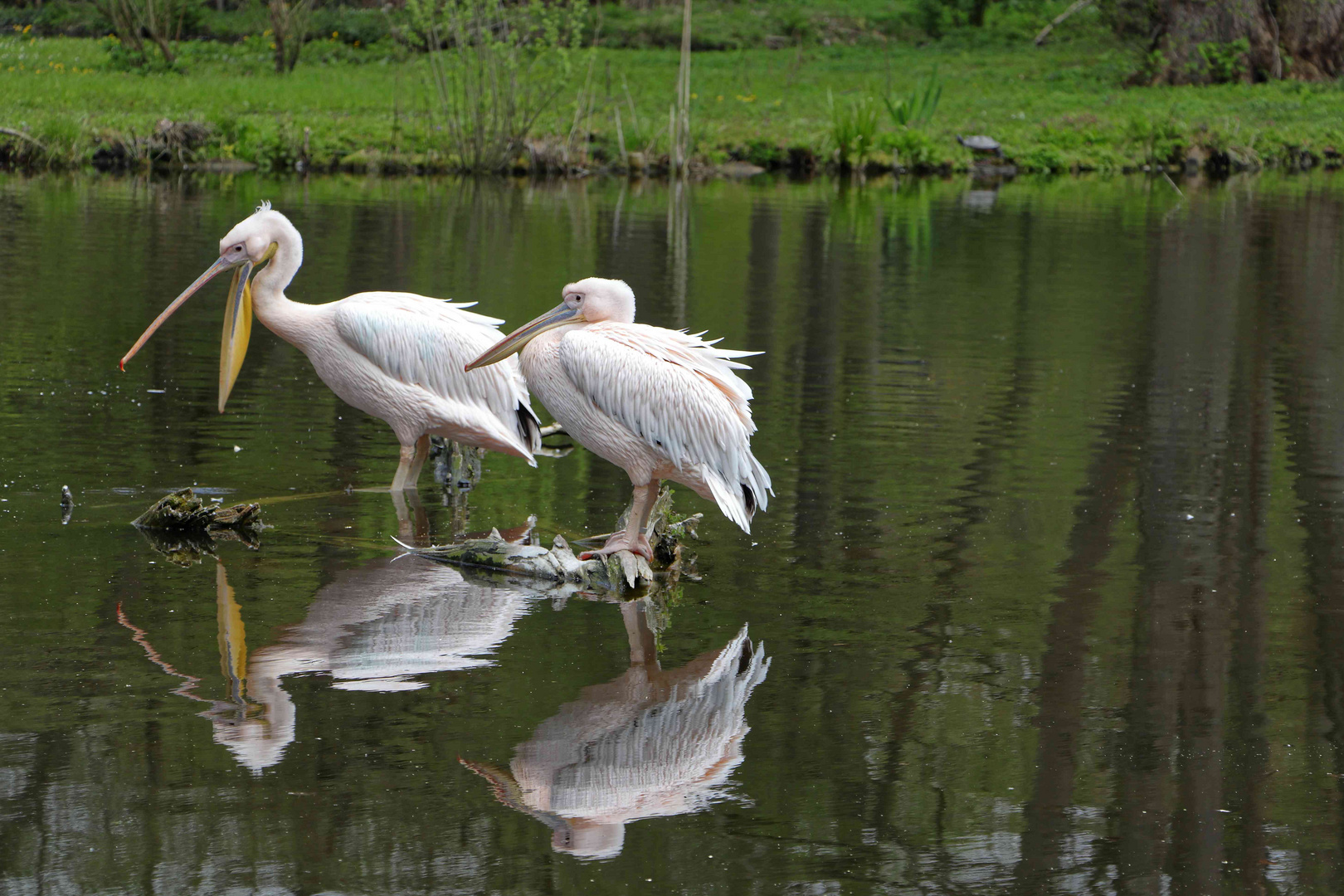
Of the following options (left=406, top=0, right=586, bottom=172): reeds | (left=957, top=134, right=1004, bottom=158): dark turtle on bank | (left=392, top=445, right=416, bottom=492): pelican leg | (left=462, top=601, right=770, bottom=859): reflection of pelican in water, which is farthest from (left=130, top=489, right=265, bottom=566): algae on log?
(left=957, top=134, right=1004, bottom=158): dark turtle on bank

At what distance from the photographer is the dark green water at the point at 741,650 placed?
3.45 metres

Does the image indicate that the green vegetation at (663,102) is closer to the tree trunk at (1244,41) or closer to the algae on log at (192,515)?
the tree trunk at (1244,41)

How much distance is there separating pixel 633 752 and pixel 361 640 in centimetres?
108

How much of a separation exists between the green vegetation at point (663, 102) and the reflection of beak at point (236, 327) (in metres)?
13.1

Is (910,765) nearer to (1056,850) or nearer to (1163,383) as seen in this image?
(1056,850)

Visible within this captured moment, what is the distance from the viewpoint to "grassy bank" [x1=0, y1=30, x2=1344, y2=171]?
2272 cm

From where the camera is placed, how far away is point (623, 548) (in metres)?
5.41

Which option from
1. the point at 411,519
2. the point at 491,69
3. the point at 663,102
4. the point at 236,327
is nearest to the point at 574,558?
the point at 411,519

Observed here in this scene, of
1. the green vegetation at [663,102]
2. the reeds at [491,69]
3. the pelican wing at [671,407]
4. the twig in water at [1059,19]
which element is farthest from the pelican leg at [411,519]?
the twig in water at [1059,19]

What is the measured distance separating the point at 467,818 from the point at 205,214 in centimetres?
1394

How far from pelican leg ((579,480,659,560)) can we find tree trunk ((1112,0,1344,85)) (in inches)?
1131

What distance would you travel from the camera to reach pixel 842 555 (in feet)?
18.8

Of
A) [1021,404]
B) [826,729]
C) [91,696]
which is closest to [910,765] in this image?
[826,729]

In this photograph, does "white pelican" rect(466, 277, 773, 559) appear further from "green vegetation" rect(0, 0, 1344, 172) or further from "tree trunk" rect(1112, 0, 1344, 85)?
"tree trunk" rect(1112, 0, 1344, 85)
